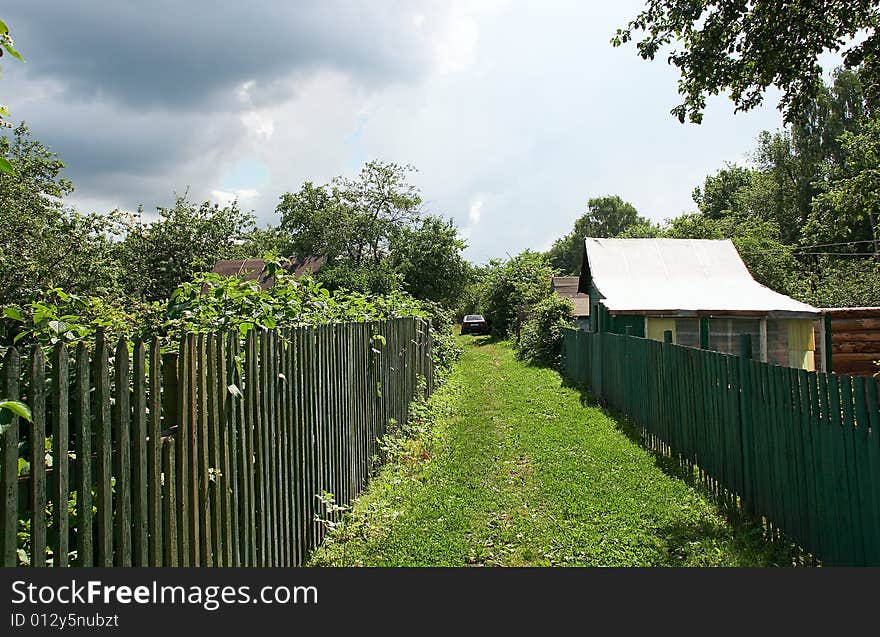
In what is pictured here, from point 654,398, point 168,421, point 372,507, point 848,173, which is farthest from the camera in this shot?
point 848,173

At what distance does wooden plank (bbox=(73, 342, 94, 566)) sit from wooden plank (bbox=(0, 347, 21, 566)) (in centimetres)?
28

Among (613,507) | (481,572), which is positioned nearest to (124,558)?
(481,572)

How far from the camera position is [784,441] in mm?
4941

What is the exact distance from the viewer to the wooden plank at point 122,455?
8.30 feet

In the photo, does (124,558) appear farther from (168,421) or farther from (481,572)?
(481,572)

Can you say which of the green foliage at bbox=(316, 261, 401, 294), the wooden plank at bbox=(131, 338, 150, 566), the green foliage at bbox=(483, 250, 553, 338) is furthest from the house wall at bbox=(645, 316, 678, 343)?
the green foliage at bbox=(483, 250, 553, 338)

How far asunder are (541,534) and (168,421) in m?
3.78

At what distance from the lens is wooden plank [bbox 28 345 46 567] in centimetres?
212

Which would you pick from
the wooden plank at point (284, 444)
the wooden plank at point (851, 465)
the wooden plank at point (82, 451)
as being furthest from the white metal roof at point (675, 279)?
the wooden plank at point (82, 451)

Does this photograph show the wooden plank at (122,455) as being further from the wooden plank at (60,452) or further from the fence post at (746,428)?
the fence post at (746,428)

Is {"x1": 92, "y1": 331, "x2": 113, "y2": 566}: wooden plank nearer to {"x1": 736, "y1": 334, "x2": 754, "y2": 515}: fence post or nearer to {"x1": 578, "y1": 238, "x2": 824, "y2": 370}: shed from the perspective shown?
{"x1": 736, "y1": 334, "x2": 754, "y2": 515}: fence post

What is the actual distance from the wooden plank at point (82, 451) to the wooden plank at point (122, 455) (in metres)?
0.16

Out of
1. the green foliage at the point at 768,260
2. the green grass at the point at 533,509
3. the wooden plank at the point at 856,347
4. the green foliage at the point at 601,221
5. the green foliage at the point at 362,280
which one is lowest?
the green grass at the point at 533,509

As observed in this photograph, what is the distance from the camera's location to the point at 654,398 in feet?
30.1
